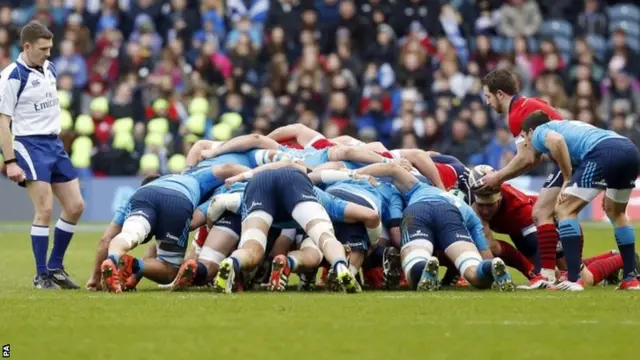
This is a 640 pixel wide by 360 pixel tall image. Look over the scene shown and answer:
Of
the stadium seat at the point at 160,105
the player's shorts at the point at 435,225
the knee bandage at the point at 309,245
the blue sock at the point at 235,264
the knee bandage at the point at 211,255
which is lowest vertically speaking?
the stadium seat at the point at 160,105

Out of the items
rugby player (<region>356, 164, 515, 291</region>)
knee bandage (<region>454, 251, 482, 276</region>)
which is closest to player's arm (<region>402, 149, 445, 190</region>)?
rugby player (<region>356, 164, 515, 291</region>)

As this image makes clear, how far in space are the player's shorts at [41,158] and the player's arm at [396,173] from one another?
2.87 m

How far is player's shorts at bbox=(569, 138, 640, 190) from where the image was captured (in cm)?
1261

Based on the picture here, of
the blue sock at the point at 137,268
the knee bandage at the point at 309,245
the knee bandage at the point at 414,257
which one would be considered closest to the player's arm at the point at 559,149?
the knee bandage at the point at 414,257

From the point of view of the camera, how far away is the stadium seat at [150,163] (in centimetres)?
2548

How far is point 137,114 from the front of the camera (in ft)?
87.7

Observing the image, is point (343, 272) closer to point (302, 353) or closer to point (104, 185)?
point (302, 353)

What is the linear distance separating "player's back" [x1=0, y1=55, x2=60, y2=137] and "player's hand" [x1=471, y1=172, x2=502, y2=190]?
4.15m

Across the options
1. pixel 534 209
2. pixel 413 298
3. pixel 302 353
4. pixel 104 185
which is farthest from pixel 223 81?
pixel 302 353

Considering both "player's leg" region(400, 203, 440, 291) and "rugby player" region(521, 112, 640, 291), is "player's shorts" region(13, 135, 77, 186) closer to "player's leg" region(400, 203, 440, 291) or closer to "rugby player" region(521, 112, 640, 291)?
"player's leg" region(400, 203, 440, 291)

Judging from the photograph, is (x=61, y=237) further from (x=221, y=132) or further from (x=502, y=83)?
(x=221, y=132)

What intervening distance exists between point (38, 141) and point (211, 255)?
219 centimetres

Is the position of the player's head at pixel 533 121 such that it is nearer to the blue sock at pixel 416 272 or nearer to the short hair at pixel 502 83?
the short hair at pixel 502 83

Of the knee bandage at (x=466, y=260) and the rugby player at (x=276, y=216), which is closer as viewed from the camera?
the rugby player at (x=276, y=216)
